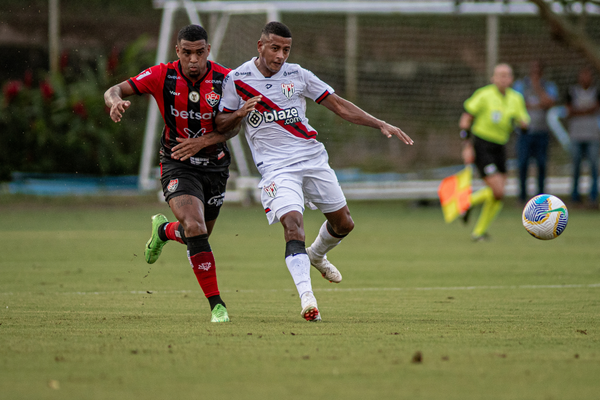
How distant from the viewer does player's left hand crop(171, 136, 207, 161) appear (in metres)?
6.41

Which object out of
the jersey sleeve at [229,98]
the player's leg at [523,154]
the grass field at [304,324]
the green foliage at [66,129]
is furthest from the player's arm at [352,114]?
the green foliage at [66,129]

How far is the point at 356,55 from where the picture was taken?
20.7 meters

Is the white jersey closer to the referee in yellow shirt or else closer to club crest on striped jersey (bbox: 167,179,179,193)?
club crest on striped jersey (bbox: 167,179,179,193)

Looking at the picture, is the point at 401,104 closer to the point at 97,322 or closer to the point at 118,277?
the point at 118,277

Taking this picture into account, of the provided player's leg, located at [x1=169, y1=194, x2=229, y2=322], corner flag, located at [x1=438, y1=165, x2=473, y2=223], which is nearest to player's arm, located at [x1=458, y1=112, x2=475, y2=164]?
corner flag, located at [x1=438, y1=165, x2=473, y2=223]

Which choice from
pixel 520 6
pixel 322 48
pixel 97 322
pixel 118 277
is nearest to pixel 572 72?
pixel 520 6

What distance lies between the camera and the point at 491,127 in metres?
13.1

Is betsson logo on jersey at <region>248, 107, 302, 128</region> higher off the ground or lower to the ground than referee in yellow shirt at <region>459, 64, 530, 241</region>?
higher

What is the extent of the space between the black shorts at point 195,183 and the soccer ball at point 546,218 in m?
2.82

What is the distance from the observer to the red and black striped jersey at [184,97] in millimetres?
6438

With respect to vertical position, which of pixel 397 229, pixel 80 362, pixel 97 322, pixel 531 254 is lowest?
pixel 397 229

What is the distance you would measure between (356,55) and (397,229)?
7.12 m

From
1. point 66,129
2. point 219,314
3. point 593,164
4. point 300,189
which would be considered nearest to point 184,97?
point 300,189

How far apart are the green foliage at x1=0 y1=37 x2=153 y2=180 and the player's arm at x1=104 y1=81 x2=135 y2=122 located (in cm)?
1379
